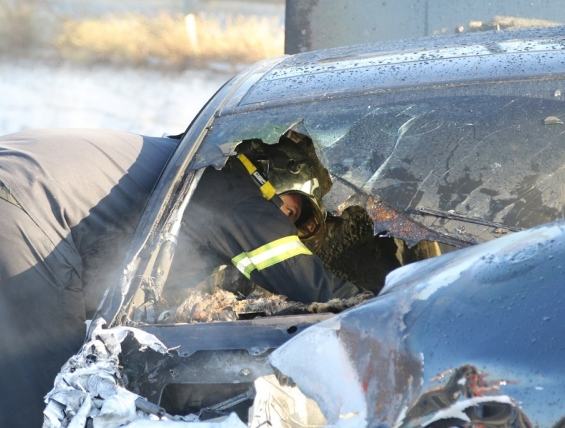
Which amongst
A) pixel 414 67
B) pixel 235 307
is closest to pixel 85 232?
pixel 235 307

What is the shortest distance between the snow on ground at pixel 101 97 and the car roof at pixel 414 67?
6.70 m

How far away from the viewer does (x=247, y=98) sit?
2939 millimetres

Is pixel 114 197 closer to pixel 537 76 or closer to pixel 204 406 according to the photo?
pixel 204 406

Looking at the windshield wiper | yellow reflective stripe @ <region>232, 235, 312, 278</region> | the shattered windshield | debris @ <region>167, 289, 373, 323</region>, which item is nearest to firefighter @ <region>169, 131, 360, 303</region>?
yellow reflective stripe @ <region>232, 235, 312, 278</region>

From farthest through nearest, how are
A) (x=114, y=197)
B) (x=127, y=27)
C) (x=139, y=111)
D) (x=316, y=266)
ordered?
1. (x=127, y=27)
2. (x=139, y=111)
3. (x=114, y=197)
4. (x=316, y=266)

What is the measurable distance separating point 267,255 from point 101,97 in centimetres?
939

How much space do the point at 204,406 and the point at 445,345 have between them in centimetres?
72

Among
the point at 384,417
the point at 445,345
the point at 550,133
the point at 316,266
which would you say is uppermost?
the point at 550,133

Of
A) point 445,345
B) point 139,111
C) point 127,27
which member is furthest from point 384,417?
point 127,27

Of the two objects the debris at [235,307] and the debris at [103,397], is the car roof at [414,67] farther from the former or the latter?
the debris at [103,397]

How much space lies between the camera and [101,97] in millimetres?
11828

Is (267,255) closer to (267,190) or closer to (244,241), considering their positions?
(244,241)

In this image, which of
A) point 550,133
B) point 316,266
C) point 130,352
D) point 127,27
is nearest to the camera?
point 130,352

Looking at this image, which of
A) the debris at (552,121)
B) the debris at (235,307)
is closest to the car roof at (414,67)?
the debris at (552,121)
